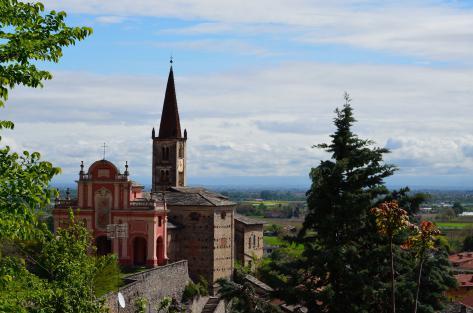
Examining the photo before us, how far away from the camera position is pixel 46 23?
1504 centimetres

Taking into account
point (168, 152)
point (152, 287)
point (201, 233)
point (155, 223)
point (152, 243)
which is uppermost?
point (168, 152)

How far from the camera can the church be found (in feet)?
198

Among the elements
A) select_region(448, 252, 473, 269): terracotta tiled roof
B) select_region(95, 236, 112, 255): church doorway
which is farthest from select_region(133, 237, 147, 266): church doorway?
select_region(448, 252, 473, 269): terracotta tiled roof

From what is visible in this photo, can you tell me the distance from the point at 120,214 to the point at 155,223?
253 cm

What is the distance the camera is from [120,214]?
60875mm

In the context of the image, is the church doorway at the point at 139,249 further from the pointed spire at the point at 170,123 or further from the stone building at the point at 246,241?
the pointed spire at the point at 170,123

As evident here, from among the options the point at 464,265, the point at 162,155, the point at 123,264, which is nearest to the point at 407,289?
the point at 123,264

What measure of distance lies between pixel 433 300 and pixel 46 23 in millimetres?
22721

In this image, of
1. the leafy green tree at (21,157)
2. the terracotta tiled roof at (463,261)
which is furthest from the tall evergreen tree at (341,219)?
the terracotta tiled roof at (463,261)

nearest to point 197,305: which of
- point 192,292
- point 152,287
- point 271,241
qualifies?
point 192,292

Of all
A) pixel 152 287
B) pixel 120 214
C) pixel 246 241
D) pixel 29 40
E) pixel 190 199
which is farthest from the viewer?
pixel 246 241

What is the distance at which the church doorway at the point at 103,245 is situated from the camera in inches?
2408

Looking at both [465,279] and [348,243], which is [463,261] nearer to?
[465,279]

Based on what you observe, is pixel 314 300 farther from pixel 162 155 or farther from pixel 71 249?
pixel 162 155
